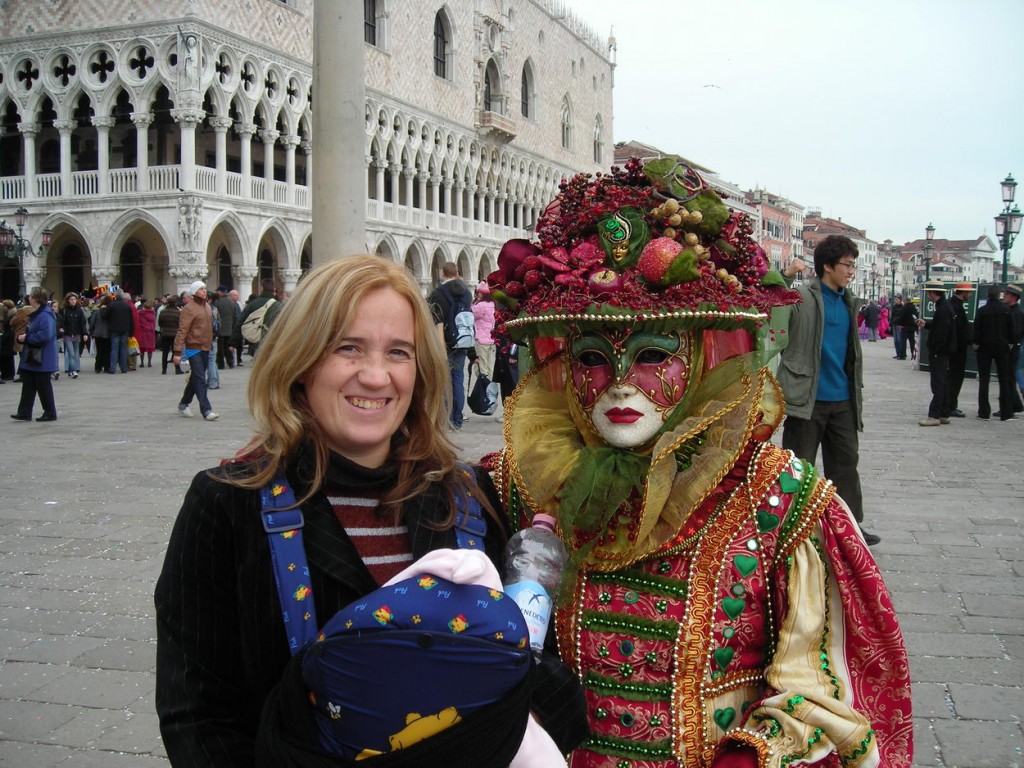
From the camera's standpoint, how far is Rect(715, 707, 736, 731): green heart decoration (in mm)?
1662

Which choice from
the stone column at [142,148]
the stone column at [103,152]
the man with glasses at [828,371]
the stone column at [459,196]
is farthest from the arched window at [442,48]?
the man with glasses at [828,371]

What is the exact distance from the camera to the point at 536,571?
1590 millimetres

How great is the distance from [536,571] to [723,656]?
38 cm

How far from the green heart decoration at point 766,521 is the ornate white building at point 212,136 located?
16.0 meters

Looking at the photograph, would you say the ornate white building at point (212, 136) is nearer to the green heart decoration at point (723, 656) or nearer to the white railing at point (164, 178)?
the white railing at point (164, 178)

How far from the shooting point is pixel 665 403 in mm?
1726

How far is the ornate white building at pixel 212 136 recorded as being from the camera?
22.8 m

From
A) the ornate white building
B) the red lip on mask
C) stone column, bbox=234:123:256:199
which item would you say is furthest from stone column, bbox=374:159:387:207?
the red lip on mask

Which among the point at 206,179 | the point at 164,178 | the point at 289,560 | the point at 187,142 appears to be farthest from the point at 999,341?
the point at 164,178

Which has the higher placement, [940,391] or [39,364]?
[39,364]

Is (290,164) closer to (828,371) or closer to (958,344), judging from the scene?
(958,344)

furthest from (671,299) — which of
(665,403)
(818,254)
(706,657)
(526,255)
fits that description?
(818,254)

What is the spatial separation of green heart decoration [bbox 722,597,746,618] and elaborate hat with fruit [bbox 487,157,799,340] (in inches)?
19.1

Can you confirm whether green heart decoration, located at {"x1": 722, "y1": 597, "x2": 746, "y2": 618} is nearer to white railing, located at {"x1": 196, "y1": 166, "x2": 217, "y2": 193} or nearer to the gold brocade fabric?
the gold brocade fabric
